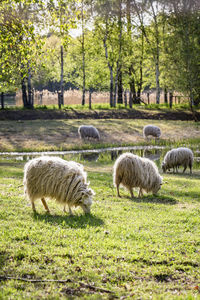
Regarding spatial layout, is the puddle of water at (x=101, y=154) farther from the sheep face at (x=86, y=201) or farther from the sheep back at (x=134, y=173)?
the sheep face at (x=86, y=201)

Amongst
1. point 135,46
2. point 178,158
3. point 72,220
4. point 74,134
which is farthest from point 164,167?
point 135,46

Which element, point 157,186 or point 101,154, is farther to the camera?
point 101,154

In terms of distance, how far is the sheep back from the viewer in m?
10.5

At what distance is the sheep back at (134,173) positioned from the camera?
10508mm

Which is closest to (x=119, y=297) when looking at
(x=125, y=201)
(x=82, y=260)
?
(x=82, y=260)

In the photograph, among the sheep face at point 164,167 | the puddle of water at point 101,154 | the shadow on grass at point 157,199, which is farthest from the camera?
the puddle of water at point 101,154

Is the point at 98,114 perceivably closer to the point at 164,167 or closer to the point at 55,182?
the point at 164,167

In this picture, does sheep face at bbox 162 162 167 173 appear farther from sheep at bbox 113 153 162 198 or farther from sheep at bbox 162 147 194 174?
sheep at bbox 113 153 162 198

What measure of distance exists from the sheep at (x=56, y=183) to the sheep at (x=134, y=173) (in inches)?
109

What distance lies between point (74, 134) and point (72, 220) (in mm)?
19464

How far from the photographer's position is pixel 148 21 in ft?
141

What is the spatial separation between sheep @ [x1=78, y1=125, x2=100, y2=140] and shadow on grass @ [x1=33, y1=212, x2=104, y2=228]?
17348mm

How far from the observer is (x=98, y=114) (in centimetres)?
3338

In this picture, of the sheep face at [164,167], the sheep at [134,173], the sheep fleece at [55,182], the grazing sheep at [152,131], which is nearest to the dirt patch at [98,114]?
the grazing sheep at [152,131]
